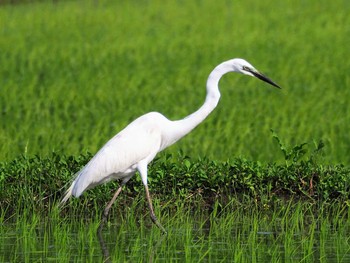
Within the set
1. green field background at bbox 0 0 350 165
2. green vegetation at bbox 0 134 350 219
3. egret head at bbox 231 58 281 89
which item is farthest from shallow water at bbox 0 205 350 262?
green field background at bbox 0 0 350 165

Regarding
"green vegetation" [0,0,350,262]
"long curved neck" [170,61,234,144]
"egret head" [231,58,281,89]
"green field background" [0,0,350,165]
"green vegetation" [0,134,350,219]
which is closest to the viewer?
"green vegetation" [0,0,350,262]

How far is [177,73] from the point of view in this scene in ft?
54.2

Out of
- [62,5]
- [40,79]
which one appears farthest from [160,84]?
[62,5]

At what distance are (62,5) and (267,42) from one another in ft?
29.8

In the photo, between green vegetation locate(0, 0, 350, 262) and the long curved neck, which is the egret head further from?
green vegetation locate(0, 0, 350, 262)

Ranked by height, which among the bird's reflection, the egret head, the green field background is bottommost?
the bird's reflection

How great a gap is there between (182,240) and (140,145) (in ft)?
3.95

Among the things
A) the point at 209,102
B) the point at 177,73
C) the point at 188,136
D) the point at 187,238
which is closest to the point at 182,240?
the point at 187,238

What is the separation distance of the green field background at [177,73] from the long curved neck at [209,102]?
4.91ft

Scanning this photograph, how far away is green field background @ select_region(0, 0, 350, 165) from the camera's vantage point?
11.8 metres

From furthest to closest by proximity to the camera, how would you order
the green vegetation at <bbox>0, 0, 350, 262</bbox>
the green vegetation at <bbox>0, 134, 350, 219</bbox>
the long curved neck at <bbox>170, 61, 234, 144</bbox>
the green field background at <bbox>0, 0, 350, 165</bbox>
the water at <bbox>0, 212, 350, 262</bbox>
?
the green field background at <bbox>0, 0, 350, 165</bbox> < the green vegetation at <bbox>0, 134, 350, 219</bbox> < the long curved neck at <bbox>170, 61, 234, 144</bbox> < the green vegetation at <bbox>0, 0, 350, 262</bbox> < the water at <bbox>0, 212, 350, 262</bbox>

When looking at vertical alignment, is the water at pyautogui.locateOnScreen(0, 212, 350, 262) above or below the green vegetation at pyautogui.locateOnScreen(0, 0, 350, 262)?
below

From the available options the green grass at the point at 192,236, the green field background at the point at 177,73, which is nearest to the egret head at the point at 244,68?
the green grass at the point at 192,236

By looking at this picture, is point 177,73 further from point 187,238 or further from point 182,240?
point 187,238
